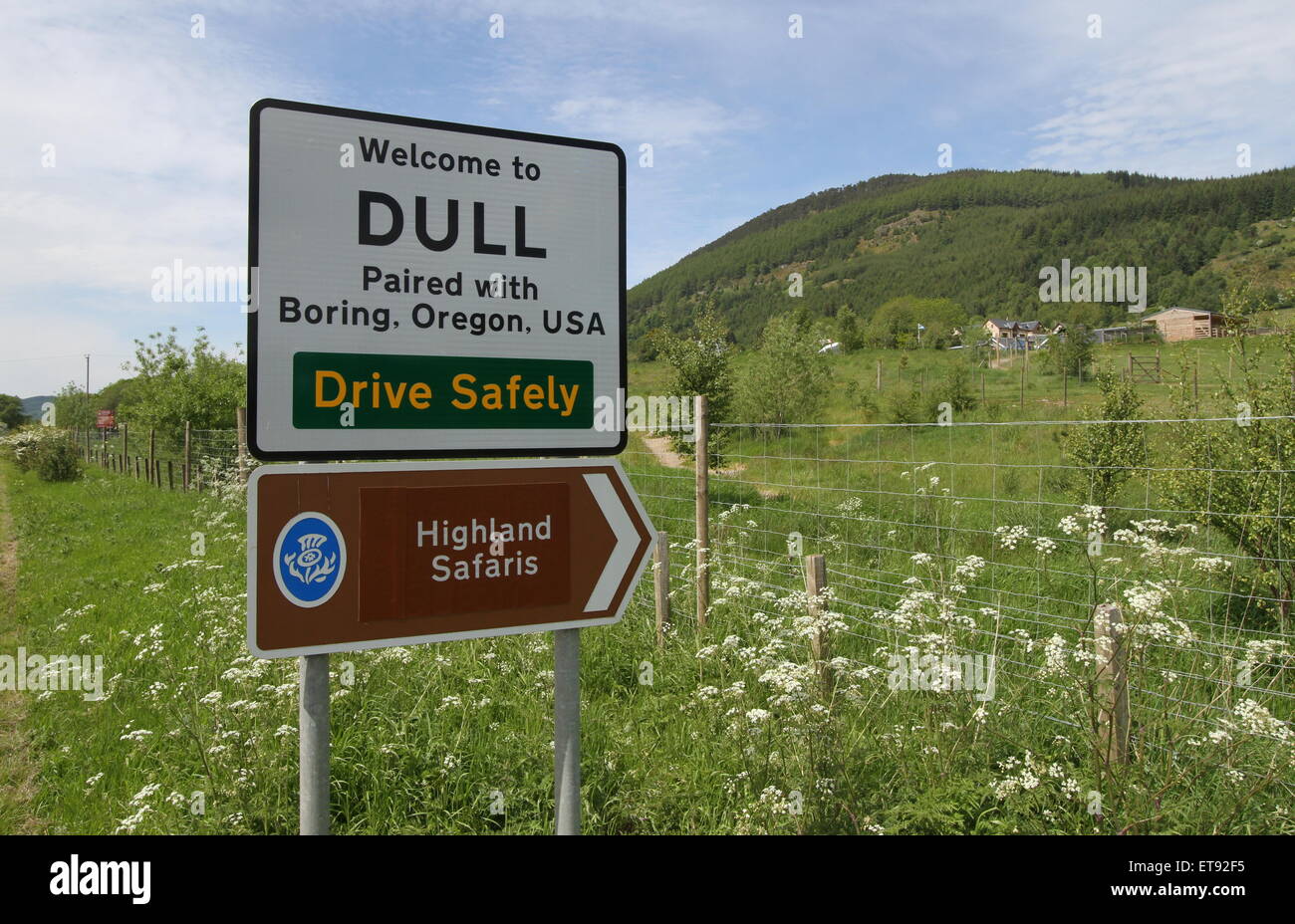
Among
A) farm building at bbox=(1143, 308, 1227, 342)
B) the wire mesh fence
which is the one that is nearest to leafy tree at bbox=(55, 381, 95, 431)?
the wire mesh fence

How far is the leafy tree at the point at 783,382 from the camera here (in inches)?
830

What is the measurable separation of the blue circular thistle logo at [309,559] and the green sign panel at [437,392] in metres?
0.21

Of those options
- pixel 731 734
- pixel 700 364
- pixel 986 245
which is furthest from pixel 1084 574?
pixel 986 245

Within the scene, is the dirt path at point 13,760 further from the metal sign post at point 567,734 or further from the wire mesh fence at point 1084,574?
the wire mesh fence at point 1084,574

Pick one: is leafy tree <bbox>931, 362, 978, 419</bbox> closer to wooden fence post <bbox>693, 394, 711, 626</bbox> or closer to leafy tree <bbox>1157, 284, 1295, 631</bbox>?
leafy tree <bbox>1157, 284, 1295, 631</bbox>

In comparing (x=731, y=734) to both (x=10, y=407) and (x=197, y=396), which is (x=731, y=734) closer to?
(x=197, y=396)

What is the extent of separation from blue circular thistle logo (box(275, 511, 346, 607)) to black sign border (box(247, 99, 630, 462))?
0.14 meters

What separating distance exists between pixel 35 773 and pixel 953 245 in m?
161

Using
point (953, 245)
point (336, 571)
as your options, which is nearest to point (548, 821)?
point (336, 571)

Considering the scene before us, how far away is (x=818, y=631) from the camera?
357 centimetres

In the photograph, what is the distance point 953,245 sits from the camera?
146625 millimetres

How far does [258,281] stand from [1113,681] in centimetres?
306

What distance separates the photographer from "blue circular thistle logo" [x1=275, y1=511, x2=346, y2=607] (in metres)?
1.51
